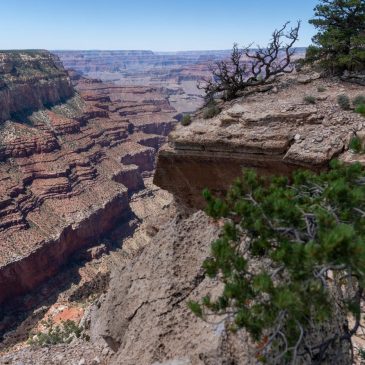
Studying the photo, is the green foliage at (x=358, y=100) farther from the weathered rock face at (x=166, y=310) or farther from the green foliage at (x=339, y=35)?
the weathered rock face at (x=166, y=310)

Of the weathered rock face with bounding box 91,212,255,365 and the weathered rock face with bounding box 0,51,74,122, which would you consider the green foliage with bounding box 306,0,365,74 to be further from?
the weathered rock face with bounding box 0,51,74,122

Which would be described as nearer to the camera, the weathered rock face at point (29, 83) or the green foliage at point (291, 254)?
the green foliage at point (291, 254)

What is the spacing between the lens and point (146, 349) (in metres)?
11.4

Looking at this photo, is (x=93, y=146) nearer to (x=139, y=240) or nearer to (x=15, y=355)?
(x=139, y=240)

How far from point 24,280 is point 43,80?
4376 centimetres

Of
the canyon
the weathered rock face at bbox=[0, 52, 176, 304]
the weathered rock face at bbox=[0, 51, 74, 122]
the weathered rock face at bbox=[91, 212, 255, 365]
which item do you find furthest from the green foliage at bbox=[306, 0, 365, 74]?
the weathered rock face at bbox=[0, 51, 74, 122]

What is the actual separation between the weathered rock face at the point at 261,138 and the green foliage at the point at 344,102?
7.5 inches

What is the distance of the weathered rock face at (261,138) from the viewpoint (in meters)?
11.4

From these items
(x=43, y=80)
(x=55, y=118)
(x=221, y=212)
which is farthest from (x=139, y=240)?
(x=221, y=212)

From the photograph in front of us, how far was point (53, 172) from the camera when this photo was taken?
53.7 metres

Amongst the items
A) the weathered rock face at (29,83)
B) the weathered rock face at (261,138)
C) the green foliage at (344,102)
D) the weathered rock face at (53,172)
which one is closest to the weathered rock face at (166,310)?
the weathered rock face at (261,138)

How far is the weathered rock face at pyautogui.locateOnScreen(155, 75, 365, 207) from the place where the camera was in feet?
37.3

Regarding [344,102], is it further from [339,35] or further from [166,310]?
[166,310]

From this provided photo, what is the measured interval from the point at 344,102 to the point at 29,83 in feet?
210
